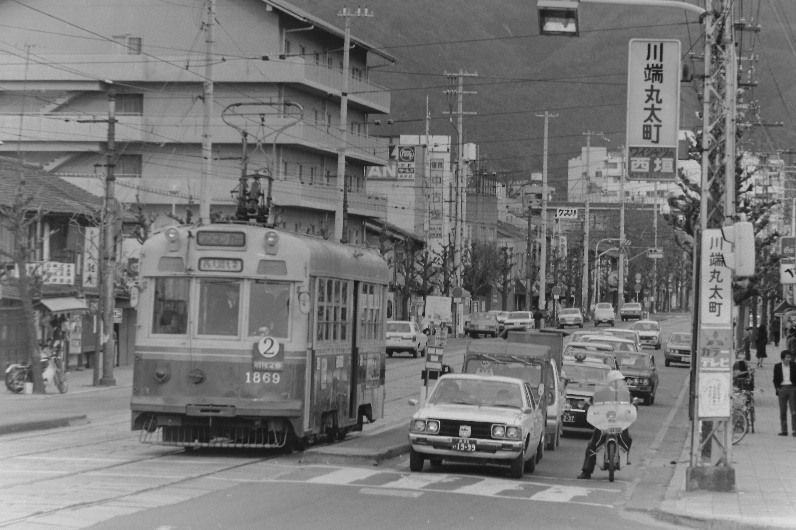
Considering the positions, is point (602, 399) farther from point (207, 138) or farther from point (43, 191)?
point (43, 191)

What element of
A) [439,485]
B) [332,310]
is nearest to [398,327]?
[332,310]

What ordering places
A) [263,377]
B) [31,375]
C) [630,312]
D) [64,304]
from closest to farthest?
[263,377] → [31,375] → [64,304] → [630,312]

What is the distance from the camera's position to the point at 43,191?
167ft

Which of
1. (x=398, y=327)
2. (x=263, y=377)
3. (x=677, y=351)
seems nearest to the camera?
(x=263, y=377)

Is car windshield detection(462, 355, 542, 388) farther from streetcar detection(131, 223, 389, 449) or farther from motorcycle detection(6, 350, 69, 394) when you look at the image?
motorcycle detection(6, 350, 69, 394)

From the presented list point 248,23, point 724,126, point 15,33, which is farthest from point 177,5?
point 724,126

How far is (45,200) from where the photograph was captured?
1964 inches

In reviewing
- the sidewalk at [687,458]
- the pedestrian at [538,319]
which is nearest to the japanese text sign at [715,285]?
the sidewalk at [687,458]

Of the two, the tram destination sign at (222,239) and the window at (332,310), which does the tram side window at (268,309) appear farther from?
the window at (332,310)

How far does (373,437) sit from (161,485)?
359 inches

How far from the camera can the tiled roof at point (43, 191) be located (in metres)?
47.3

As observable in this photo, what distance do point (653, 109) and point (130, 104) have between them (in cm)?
5313

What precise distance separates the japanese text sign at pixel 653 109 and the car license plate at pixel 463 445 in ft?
15.6

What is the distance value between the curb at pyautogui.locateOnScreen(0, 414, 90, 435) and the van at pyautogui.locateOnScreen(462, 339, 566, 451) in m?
7.98
